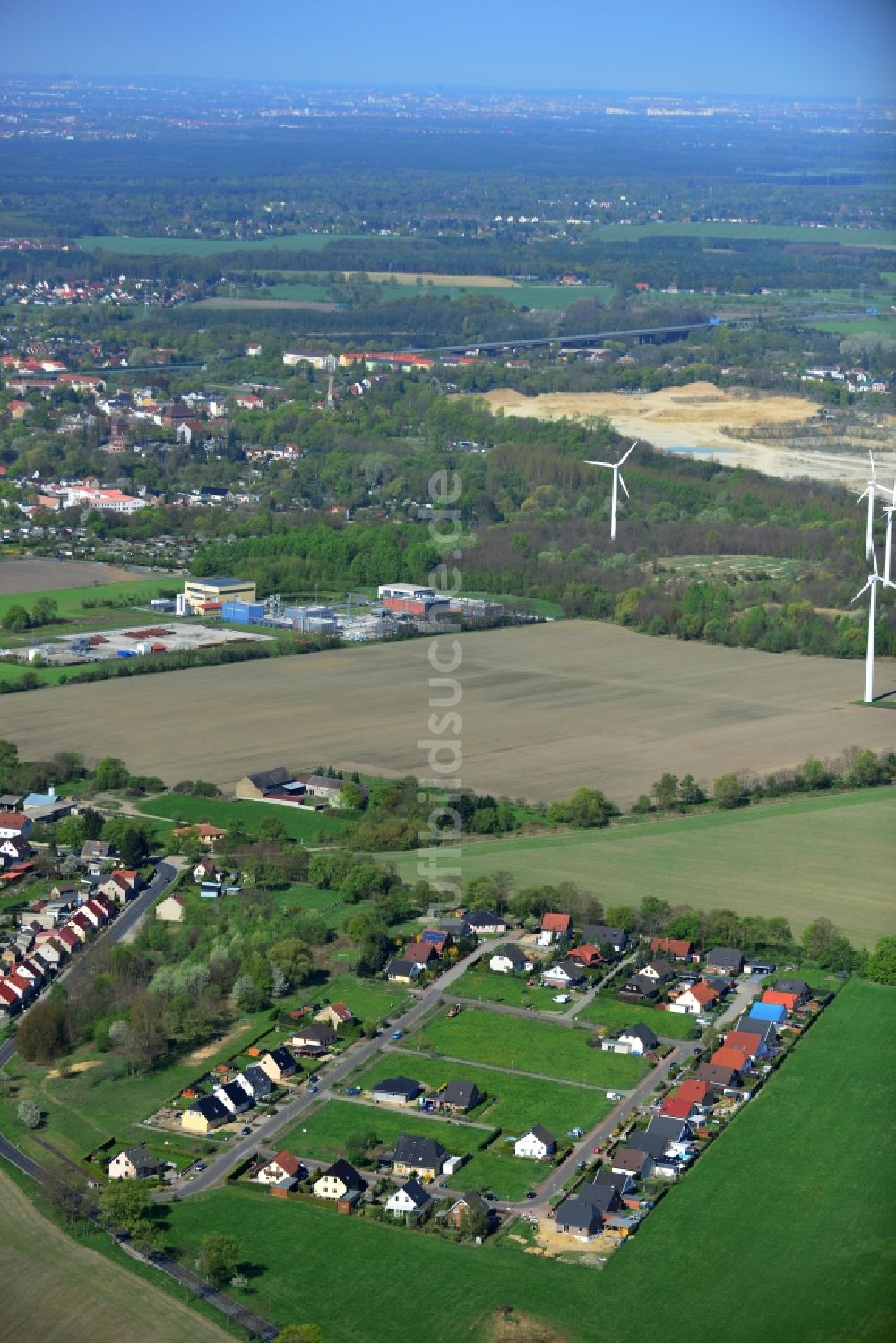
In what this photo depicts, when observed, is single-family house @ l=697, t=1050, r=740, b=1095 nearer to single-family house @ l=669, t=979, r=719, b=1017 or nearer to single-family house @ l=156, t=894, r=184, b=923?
single-family house @ l=669, t=979, r=719, b=1017

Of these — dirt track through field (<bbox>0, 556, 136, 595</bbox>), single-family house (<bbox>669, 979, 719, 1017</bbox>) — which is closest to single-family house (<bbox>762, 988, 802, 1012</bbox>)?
single-family house (<bbox>669, 979, 719, 1017</bbox>)

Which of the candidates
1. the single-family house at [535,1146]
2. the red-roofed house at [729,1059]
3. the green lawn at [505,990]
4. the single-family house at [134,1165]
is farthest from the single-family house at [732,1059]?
the single-family house at [134,1165]

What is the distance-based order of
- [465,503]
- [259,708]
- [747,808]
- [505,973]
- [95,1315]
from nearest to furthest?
[95,1315], [505,973], [747,808], [259,708], [465,503]

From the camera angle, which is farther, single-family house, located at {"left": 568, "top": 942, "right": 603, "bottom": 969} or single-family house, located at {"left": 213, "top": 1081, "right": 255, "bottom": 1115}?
single-family house, located at {"left": 568, "top": 942, "right": 603, "bottom": 969}

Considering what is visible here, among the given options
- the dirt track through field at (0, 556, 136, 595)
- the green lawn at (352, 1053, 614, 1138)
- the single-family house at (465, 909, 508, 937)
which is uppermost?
the green lawn at (352, 1053, 614, 1138)

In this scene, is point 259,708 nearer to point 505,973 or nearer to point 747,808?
point 747,808

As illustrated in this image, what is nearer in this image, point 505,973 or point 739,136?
point 505,973

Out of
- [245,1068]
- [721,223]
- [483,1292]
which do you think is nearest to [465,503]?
[245,1068]
